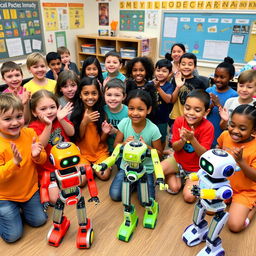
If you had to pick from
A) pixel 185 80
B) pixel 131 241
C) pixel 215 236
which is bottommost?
pixel 131 241

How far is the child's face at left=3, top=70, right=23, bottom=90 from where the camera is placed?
2193 millimetres

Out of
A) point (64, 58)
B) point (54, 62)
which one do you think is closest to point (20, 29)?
point (64, 58)

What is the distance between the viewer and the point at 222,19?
12.1 feet

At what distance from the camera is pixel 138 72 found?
7.57 ft

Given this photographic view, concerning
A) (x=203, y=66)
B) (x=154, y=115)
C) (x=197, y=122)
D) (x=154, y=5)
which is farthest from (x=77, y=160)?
(x=154, y=5)

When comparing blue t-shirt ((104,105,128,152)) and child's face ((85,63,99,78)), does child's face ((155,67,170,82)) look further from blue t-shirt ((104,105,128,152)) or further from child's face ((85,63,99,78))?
child's face ((85,63,99,78))

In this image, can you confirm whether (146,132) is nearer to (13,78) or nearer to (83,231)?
(83,231)

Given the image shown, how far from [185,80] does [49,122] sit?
1397mm

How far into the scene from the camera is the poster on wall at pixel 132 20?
4.31m

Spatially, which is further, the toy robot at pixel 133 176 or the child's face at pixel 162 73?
the child's face at pixel 162 73

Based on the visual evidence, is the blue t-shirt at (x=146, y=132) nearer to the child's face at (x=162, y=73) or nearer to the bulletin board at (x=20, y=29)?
the child's face at (x=162, y=73)

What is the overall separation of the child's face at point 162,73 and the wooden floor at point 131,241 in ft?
4.04

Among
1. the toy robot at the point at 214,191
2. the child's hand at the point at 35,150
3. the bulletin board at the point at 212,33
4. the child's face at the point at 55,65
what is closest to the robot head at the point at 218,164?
the toy robot at the point at 214,191

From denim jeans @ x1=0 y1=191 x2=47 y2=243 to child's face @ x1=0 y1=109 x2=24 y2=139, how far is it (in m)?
0.44
